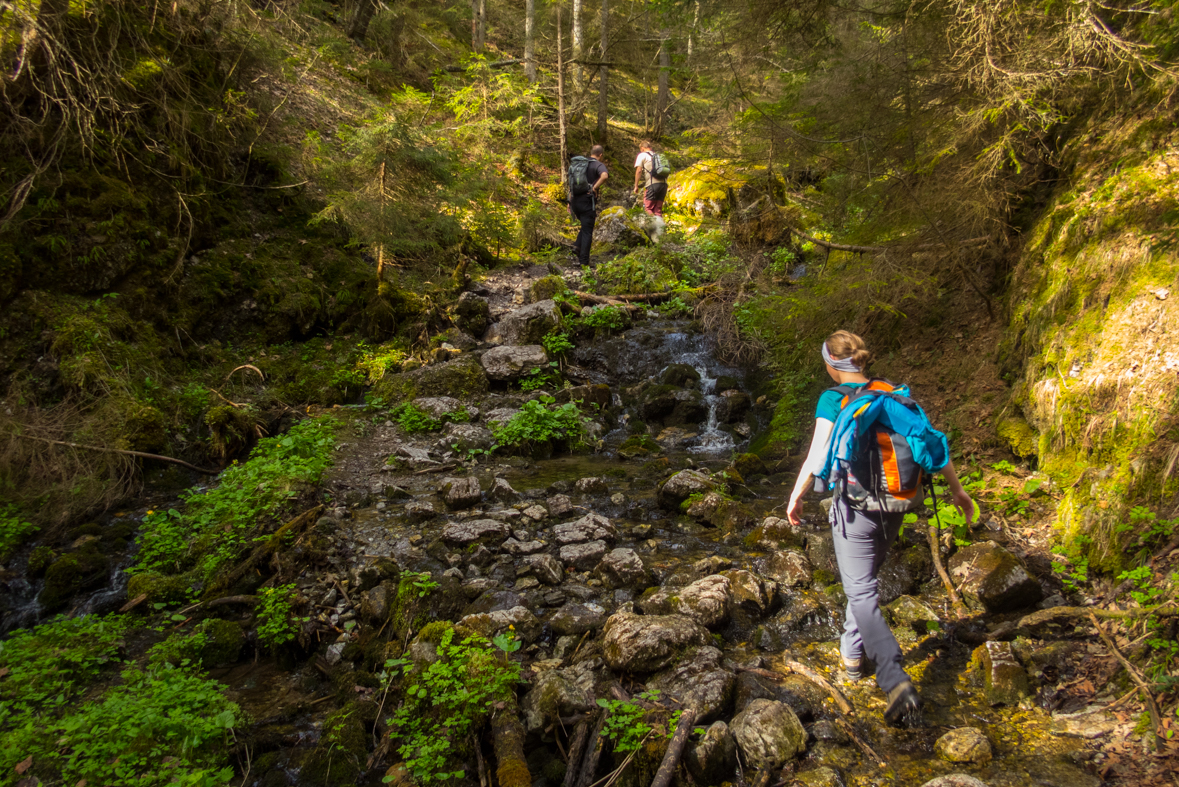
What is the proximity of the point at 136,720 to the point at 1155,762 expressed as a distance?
5165mm

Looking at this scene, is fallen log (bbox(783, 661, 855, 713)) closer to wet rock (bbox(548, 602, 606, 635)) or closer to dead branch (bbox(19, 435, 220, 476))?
wet rock (bbox(548, 602, 606, 635))

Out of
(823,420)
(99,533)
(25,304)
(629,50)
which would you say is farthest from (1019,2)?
(629,50)

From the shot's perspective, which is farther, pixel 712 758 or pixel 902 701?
pixel 902 701

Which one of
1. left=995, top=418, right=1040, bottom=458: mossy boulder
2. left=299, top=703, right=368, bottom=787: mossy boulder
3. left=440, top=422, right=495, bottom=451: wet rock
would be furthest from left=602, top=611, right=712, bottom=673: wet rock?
left=440, top=422, right=495, bottom=451: wet rock

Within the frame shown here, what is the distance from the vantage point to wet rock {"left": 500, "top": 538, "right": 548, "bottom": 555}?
537cm

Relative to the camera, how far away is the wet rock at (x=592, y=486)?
6824 millimetres

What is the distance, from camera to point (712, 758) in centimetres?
286

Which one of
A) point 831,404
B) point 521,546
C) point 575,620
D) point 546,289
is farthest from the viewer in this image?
point 546,289

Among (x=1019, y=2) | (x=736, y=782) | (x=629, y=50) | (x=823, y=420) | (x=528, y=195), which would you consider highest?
(x=629, y=50)

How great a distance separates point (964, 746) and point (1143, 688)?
2.90 feet

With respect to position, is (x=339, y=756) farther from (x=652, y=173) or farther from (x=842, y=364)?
(x=652, y=173)

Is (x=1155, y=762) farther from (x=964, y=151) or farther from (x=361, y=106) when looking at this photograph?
(x=361, y=106)

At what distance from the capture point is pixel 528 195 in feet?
54.3

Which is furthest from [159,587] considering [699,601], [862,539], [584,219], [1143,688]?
[584,219]
